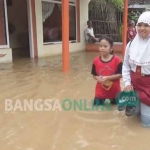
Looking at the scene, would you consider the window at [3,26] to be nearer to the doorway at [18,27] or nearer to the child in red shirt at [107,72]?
the doorway at [18,27]

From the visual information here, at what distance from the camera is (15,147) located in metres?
2.80

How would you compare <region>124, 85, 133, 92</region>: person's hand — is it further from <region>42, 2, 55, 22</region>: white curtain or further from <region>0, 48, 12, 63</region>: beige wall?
<region>42, 2, 55, 22</region>: white curtain

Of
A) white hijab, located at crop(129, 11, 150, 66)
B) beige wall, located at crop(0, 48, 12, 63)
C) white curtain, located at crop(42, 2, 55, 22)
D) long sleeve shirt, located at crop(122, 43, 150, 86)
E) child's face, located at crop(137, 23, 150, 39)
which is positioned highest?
white curtain, located at crop(42, 2, 55, 22)

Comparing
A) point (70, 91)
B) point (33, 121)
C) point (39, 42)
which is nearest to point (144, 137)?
point (33, 121)

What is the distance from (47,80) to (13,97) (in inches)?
59.3

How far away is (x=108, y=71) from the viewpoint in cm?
395

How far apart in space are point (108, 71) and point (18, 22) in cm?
939

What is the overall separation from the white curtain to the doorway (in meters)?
1.34

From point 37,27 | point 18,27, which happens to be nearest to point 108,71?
point 37,27

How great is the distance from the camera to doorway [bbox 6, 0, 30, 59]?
39.4 ft

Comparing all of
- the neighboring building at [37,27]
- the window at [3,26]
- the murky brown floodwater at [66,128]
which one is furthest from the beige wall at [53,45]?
the murky brown floodwater at [66,128]

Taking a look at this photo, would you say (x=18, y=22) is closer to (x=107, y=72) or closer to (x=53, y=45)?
(x=53, y=45)

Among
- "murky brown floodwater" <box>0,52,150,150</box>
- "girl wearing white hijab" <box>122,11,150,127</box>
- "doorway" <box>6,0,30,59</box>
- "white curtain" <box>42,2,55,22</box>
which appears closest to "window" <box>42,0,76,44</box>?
"white curtain" <box>42,2,55,22</box>

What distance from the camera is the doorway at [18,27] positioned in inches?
472
